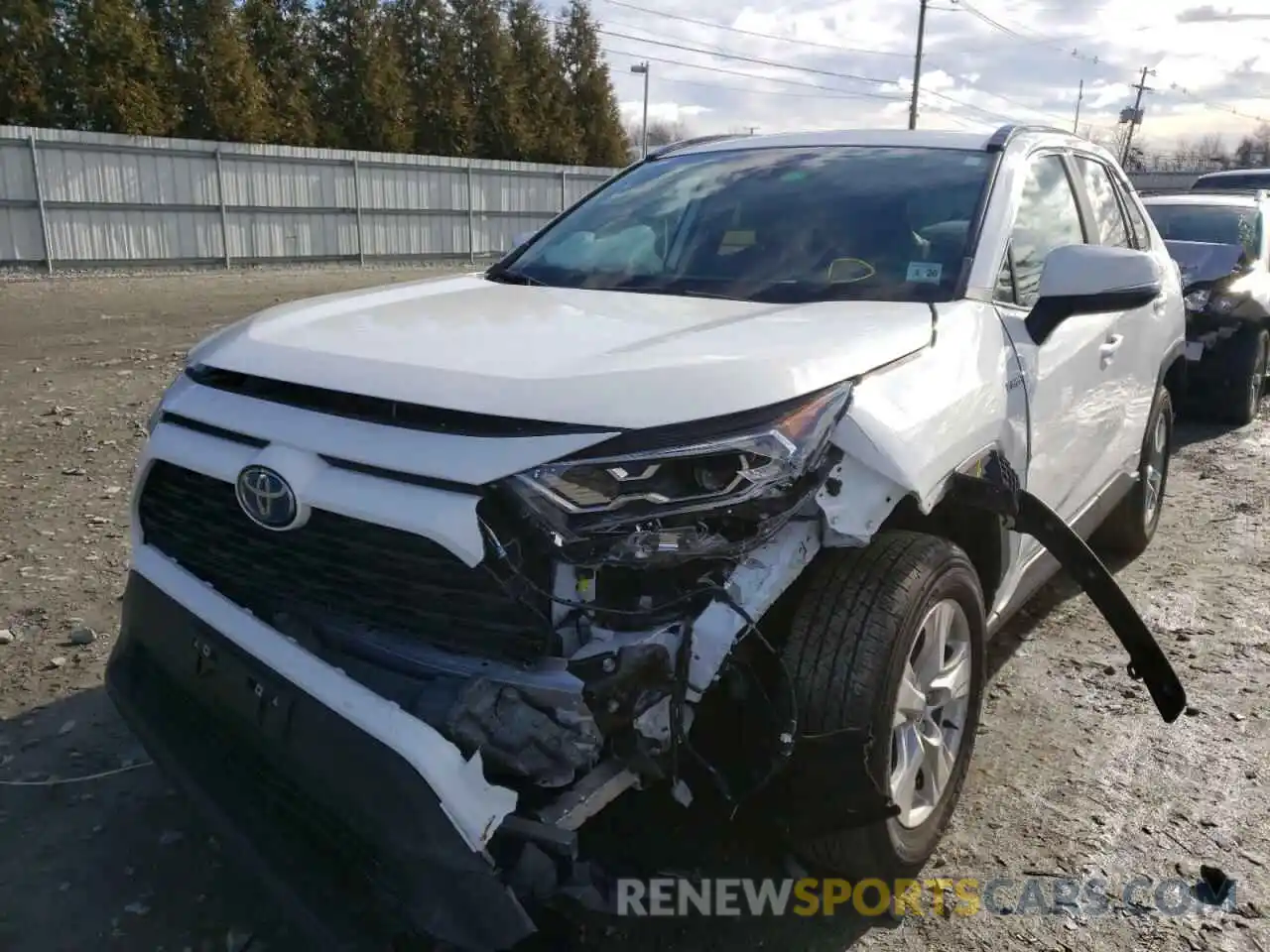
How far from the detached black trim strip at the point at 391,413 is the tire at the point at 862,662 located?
0.64m

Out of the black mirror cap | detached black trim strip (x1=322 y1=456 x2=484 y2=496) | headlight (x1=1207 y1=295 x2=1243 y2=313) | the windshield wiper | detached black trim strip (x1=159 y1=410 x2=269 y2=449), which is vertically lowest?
headlight (x1=1207 y1=295 x2=1243 y2=313)

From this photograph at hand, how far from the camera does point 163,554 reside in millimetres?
2518

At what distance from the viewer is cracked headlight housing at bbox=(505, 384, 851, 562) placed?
1.88 metres

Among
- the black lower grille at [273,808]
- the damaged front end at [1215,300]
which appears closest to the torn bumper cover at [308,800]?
the black lower grille at [273,808]

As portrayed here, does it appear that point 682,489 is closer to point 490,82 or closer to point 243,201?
point 243,201

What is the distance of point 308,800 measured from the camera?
2.04 metres

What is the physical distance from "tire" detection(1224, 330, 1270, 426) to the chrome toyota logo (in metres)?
7.43

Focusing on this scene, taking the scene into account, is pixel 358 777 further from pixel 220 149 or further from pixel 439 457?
pixel 220 149

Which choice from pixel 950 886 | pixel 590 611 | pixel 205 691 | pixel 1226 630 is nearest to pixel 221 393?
pixel 205 691

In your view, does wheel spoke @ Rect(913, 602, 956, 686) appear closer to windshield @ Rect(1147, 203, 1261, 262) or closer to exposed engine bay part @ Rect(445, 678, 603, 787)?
exposed engine bay part @ Rect(445, 678, 603, 787)

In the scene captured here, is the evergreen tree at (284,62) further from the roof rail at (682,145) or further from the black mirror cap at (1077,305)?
the black mirror cap at (1077,305)

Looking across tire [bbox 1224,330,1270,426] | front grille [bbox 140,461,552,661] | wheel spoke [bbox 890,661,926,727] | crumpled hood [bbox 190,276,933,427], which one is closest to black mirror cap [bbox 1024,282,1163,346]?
crumpled hood [bbox 190,276,933,427]

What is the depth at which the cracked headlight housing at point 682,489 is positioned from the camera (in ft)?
6.18

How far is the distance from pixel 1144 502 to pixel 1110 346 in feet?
4.48
